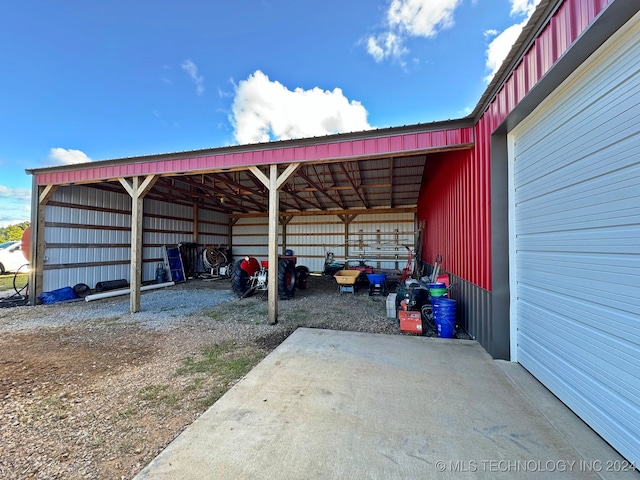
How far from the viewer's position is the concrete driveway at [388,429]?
1.38 metres

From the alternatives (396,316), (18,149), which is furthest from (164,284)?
(18,149)

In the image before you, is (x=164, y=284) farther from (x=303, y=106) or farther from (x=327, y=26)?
(x=303, y=106)

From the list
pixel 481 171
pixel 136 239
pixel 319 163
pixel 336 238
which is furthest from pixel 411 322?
pixel 336 238

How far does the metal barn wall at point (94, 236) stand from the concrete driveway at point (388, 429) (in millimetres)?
7752

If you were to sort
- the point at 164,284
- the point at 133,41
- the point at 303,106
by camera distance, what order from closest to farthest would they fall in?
the point at 133,41 → the point at 164,284 → the point at 303,106

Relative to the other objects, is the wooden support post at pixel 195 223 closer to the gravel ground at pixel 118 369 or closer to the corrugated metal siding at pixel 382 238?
the gravel ground at pixel 118 369

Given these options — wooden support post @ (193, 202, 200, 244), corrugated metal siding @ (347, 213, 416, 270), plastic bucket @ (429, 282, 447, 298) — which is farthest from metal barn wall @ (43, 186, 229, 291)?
plastic bucket @ (429, 282, 447, 298)

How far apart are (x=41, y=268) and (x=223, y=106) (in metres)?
8.53

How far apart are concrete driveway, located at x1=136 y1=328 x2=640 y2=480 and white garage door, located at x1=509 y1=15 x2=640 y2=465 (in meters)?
0.28

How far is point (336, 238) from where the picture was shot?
12.5 meters

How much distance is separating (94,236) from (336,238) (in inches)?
362

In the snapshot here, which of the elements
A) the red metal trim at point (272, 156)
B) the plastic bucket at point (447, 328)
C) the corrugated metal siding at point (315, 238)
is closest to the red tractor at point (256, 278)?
the red metal trim at point (272, 156)

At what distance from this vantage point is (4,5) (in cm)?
488

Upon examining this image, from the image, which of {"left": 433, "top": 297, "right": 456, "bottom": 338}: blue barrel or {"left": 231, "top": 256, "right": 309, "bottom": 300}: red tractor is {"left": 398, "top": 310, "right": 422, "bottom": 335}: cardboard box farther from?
{"left": 231, "top": 256, "right": 309, "bottom": 300}: red tractor
